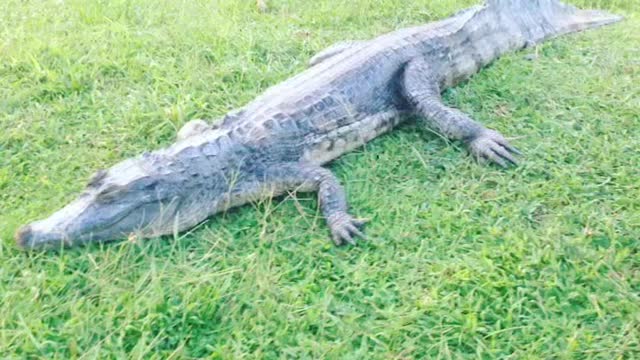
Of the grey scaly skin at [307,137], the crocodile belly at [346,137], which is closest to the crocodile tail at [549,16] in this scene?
the grey scaly skin at [307,137]

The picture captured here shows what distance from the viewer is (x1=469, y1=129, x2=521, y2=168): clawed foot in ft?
12.7

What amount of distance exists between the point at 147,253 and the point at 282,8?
303cm

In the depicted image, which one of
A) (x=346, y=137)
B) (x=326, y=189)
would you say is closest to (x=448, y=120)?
(x=346, y=137)

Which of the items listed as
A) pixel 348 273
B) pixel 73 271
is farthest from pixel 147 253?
pixel 348 273

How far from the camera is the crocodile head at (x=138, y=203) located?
3.18m

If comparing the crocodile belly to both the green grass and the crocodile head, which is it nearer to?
the green grass

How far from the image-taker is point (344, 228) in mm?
3365

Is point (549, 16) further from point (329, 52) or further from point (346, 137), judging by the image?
point (346, 137)

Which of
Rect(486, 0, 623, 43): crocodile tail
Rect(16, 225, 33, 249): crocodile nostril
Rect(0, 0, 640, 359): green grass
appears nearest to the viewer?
Rect(0, 0, 640, 359): green grass

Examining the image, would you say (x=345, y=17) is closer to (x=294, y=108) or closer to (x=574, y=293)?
(x=294, y=108)

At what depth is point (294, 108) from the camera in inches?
155

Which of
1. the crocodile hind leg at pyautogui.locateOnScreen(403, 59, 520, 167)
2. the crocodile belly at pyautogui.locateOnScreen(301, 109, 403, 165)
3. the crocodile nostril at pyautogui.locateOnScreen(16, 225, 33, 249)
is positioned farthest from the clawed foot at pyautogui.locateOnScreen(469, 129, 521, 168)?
the crocodile nostril at pyautogui.locateOnScreen(16, 225, 33, 249)

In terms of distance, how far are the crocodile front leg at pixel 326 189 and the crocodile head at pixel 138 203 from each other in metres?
0.33

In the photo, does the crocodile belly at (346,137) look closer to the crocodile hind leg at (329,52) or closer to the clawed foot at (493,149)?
the clawed foot at (493,149)
